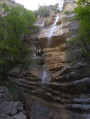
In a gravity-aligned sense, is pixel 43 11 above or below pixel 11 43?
above

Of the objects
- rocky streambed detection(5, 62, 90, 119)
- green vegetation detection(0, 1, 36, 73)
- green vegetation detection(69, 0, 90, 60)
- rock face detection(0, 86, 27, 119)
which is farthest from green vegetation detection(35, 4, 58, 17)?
rock face detection(0, 86, 27, 119)

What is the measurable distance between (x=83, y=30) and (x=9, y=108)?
750 centimetres

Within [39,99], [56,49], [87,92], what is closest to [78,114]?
[87,92]

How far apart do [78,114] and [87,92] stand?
66.0 inches

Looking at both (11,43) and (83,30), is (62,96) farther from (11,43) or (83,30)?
(11,43)

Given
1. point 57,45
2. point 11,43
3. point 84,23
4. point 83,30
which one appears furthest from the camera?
point 57,45

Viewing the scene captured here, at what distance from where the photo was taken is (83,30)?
30.9 ft

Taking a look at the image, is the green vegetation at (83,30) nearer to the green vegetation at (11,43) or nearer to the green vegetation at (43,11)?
the green vegetation at (11,43)

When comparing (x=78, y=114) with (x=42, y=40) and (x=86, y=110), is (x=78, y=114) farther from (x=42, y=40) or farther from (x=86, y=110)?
(x=42, y=40)

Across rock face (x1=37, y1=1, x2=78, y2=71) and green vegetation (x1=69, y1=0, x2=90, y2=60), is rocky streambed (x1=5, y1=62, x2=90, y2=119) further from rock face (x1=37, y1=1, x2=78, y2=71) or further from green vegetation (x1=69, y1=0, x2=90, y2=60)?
rock face (x1=37, y1=1, x2=78, y2=71)

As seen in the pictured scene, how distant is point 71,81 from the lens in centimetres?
1035

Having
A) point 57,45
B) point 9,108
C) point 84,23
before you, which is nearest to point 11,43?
point 57,45

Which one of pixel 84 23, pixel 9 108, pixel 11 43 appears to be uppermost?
pixel 84 23

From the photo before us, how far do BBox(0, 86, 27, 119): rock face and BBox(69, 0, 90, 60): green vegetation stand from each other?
248 inches
